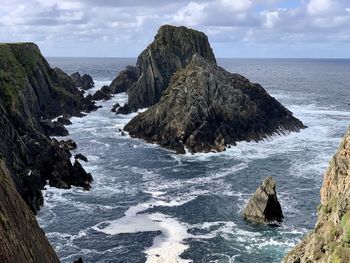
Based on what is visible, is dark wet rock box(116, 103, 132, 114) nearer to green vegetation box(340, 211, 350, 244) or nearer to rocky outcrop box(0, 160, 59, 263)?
rocky outcrop box(0, 160, 59, 263)

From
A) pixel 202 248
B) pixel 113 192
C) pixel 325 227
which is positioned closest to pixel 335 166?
pixel 325 227

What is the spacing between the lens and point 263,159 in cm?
9575

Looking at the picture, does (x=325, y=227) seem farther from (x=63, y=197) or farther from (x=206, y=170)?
(x=206, y=170)

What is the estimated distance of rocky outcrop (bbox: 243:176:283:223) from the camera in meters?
62.4

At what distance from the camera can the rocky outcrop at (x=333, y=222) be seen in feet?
88.8

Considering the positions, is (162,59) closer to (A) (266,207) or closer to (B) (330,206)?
(A) (266,207)

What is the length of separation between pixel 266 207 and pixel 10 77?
231 feet

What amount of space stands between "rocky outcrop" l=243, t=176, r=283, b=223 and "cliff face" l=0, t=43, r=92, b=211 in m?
30.2

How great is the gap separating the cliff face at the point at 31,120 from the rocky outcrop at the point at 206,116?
25.6m

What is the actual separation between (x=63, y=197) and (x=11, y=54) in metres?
70.5

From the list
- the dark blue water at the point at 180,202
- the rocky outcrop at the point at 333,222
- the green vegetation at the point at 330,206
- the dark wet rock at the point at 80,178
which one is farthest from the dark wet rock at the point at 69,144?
the green vegetation at the point at 330,206

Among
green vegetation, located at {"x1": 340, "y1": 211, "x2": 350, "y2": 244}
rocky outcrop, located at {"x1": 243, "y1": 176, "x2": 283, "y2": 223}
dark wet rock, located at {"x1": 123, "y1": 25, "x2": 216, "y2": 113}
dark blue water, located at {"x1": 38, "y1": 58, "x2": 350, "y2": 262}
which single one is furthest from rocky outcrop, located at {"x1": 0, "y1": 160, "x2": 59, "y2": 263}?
dark wet rock, located at {"x1": 123, "y1": 25, "x2": 216, "y2": 113}

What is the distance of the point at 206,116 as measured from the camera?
358 feet

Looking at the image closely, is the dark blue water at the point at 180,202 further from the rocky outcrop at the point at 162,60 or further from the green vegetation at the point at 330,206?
the rocky outcrop at the point at 162,60
